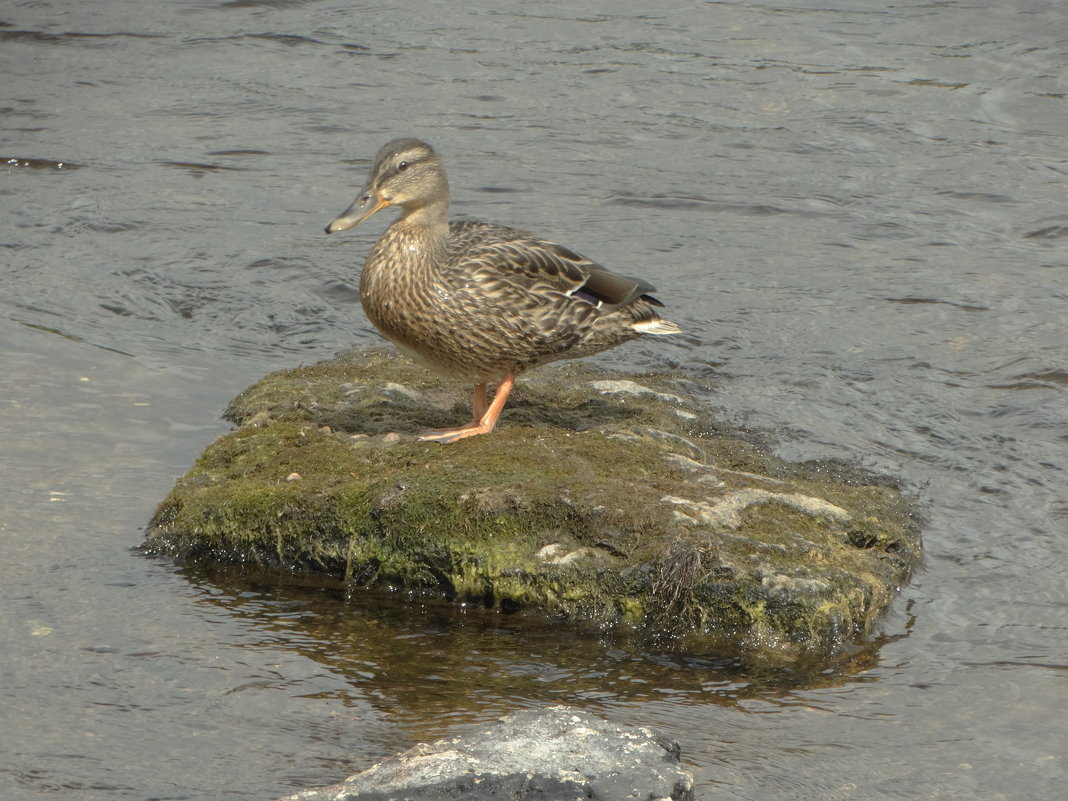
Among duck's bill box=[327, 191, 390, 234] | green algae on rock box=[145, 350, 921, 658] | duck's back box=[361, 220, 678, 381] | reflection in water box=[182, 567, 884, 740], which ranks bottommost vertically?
reflection in water box=[182, 567, 884, 740]

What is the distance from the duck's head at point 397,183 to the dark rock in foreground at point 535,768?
3514 millimetres

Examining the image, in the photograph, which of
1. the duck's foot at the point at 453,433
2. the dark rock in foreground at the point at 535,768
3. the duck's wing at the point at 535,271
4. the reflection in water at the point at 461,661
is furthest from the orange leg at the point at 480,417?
the dark rock in foreground at the point at 535,768

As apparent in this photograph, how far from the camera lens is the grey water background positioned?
477cm

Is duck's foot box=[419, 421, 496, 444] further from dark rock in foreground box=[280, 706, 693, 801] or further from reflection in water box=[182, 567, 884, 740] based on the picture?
dark rock in foreground box=[280, 706, 693, 801]

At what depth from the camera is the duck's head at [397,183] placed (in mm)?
7043

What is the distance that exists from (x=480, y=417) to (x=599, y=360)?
1.85 metres

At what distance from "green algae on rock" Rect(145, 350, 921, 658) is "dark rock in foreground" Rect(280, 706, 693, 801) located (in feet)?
4.51

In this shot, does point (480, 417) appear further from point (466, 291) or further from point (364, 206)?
point (364, 206)

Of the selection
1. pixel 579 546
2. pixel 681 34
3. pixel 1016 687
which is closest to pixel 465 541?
pixel 579 546

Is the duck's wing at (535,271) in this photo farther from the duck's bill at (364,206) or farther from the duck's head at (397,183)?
the duck's bill at (364,206)

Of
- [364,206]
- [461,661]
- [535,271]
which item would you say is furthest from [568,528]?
[364,206]

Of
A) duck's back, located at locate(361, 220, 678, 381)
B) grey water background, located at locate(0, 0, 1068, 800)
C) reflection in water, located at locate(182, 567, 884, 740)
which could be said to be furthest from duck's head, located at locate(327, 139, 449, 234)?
reflection in water, located at locate(182, 567, 884, 740)

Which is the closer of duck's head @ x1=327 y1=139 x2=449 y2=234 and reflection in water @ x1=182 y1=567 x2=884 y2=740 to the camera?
reflection in water @ x1=182 y1=567 x2=884 y2=740

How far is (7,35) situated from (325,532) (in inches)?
426
